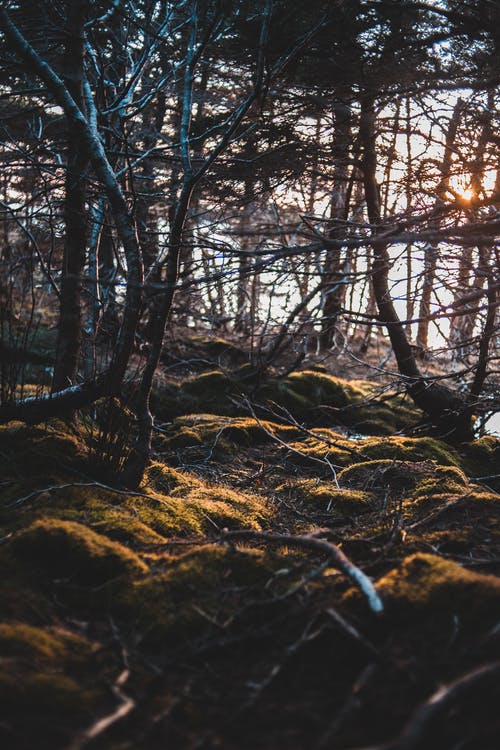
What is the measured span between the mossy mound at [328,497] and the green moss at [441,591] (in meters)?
1.54

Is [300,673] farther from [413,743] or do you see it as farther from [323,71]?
[323,71]

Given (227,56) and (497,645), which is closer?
(497,645)

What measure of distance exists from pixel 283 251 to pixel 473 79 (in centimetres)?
289

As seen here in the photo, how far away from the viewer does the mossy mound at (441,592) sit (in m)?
1.96

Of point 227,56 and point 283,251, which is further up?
point 227,56

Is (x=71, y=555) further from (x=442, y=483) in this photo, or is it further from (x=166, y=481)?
(x=442, y=483)

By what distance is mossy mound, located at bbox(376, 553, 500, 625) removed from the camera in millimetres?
1956

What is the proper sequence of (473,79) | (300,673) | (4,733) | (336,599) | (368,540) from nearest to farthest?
(4,733)
(300,673)
(336,599)
(368,540)
(473,79)

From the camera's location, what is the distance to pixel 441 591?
206 centimetres

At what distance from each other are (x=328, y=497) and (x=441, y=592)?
199 cm

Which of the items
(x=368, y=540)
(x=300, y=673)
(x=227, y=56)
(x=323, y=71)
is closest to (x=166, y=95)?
(x=227, y=56)

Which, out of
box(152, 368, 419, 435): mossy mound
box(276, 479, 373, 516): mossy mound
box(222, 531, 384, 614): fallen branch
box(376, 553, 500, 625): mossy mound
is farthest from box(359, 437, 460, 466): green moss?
box(376, 553, 500, 625): mossy mound

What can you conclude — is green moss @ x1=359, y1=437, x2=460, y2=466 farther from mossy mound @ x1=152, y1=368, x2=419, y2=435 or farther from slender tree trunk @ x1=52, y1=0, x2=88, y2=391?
slender tree trunk @ x1=52, y1=0, x2=88, y2=391

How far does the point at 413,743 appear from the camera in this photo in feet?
4.30
